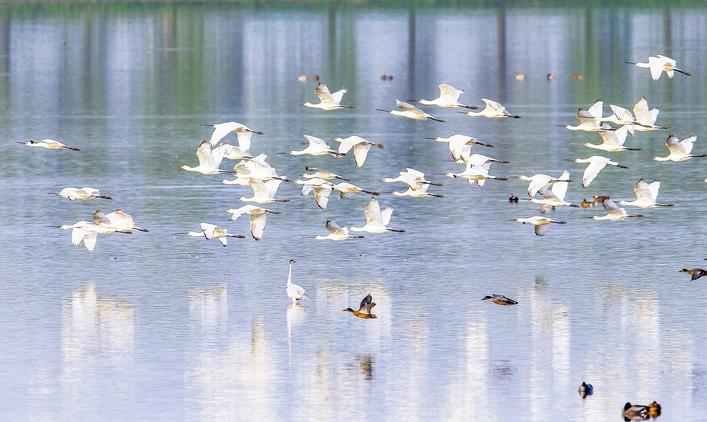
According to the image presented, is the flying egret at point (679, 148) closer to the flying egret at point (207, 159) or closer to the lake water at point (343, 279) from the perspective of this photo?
the lake water at point (343, 279)

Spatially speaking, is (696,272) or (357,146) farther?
(357,146)

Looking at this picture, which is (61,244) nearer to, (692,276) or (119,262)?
(119,262)

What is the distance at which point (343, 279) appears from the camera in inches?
1152

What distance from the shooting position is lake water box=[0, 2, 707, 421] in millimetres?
22062

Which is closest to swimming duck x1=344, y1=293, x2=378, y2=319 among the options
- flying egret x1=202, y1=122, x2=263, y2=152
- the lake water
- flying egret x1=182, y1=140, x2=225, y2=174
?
the lake water

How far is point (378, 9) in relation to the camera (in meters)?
125

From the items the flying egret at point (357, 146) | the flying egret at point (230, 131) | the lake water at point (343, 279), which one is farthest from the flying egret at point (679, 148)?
the flying egret at point (230, 131)

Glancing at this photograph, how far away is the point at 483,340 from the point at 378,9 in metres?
102

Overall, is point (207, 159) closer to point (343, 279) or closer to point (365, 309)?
point (343, 279)

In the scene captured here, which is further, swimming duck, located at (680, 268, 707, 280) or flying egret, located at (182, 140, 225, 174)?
flying egret, located at (182, 140, 225, 174)

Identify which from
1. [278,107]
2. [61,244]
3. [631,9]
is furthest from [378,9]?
[61,244]

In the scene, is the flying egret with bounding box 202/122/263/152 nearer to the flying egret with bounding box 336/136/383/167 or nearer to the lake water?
the flying egret with bounding box 336/136/383/167

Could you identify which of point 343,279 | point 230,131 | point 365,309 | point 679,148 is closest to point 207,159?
point 230,131

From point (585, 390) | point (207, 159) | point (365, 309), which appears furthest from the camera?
point (207, 159)
